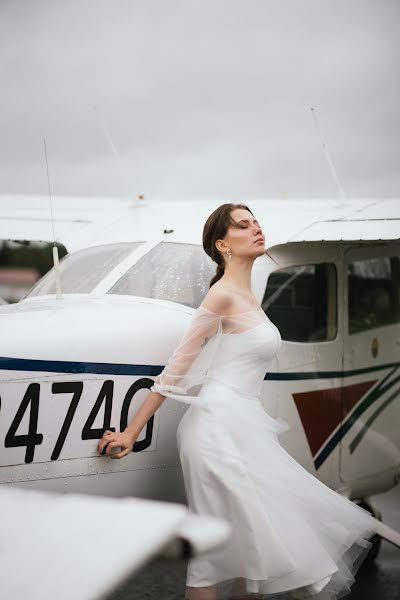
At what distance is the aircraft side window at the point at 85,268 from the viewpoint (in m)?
4.43

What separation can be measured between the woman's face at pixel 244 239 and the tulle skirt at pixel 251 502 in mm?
702

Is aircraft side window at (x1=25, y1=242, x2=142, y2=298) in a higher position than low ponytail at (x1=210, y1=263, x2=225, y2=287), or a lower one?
higher

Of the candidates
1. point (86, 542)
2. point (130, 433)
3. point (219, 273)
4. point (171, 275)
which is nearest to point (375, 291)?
point (171, 275)

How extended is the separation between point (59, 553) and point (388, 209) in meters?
3.96

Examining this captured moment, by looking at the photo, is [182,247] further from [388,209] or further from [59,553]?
[59,553]

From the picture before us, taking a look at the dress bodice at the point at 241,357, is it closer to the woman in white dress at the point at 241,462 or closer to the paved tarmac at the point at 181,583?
the woman in white dress at the point at 241,462

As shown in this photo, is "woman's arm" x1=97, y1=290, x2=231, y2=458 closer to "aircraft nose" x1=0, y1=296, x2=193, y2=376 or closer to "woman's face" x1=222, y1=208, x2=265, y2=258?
"aircraft nose" x1=0, y1=296, x2=193, y2=376

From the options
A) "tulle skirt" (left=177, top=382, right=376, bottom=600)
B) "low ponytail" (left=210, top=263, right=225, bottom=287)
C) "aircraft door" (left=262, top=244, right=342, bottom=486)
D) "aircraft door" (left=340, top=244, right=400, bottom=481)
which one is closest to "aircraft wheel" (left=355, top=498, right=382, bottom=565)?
"aircraft door" (left=340, top=244, right=400, bottom=481)

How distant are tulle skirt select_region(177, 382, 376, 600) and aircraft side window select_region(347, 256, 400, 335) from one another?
2.39m

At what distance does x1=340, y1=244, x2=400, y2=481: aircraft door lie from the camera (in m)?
4.92

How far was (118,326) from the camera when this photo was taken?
3.56 m

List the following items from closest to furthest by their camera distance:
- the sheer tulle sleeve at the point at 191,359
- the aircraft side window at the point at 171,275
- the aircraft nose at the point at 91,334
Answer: the aircraft nose at the point at 91,334
the sheer tulle sleeve at the point at 191,359
the aircraft side window at the point at 171,275

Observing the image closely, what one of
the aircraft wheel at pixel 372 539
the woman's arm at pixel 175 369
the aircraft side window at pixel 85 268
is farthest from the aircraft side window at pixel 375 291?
the woman's arm at pixel 175 369

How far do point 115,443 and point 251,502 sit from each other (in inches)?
26.6
